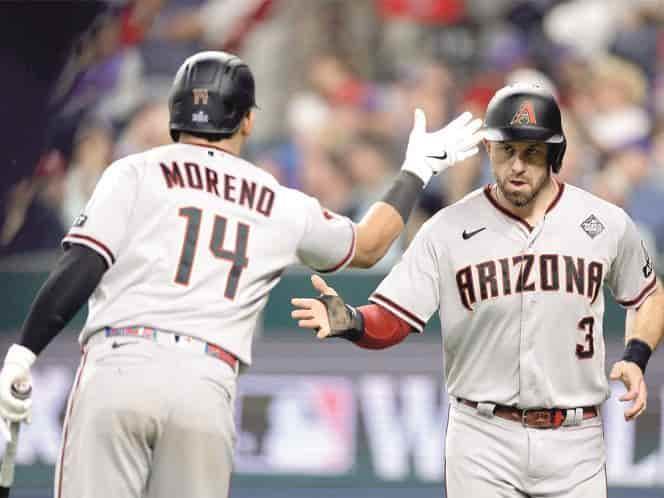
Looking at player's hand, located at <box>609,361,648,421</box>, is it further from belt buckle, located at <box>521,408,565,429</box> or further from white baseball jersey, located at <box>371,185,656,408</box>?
belt buckle, located at <box>521,408,565,429</box>

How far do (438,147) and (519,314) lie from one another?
2.90 ft

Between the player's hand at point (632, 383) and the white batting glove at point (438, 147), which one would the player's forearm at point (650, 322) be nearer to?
the player's hand at point (632, 383)

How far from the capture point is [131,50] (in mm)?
10750

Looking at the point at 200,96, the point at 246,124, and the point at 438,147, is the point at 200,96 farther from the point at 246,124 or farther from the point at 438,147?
the point at 438,147

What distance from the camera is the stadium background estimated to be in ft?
28.9

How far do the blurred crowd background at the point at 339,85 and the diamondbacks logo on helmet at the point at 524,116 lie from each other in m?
4.95

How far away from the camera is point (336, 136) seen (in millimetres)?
10359

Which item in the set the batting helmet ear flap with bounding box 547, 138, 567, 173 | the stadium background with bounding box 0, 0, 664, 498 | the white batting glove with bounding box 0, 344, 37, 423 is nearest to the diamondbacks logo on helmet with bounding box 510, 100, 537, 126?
the batting helmet ear flap with bounding box 547, 138, 567, 173

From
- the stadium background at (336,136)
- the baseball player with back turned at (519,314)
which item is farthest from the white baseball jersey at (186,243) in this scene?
the stadium background at (336,136)

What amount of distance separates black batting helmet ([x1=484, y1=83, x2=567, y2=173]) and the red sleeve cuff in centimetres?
70

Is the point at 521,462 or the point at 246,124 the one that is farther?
the point at 246,124

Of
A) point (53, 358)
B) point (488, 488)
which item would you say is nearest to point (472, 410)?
point (488, 488)

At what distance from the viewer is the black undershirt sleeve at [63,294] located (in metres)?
4.31

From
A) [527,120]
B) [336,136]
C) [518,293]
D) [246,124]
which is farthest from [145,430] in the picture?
[336,136]
